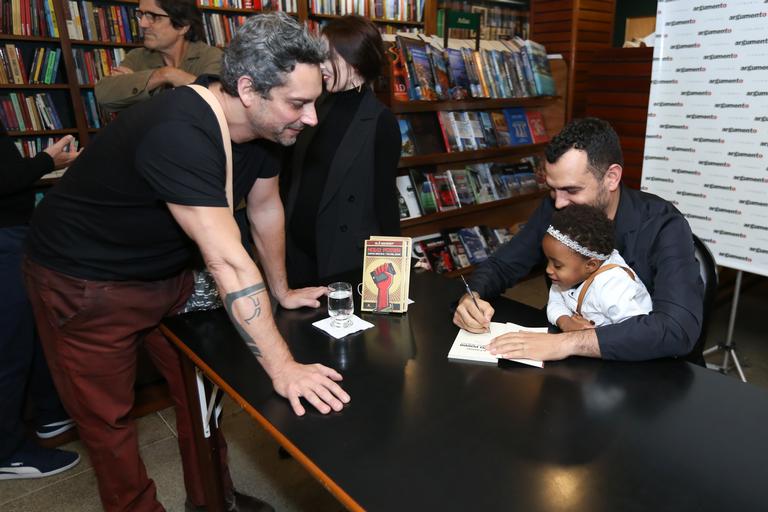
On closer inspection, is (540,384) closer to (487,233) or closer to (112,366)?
(112,366)

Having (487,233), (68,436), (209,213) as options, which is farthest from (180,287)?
(487,233)

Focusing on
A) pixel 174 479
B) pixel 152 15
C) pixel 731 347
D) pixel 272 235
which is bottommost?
pixel 174 479

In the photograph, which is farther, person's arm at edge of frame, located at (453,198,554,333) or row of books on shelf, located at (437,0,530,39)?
row of books on shelf, located at (437,0,530,39)

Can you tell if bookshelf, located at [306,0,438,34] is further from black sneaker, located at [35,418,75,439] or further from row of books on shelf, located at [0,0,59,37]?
black sneaker, located at [35,418,75,439]

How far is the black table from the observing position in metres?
0.89

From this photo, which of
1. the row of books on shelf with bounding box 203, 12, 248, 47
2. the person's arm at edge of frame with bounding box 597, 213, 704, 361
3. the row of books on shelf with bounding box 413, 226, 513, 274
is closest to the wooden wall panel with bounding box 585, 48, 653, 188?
the row of books on shelf with bounding box 413, 226, 513, 274

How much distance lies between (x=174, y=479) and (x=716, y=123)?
3043mm

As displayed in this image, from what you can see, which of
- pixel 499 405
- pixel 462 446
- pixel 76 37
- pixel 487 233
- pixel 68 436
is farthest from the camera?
pixel 487 233

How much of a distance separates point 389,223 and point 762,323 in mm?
2980

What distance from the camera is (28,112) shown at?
Answer: 3.51 m

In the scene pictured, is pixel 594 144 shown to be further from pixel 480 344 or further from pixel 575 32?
pixel 575 32

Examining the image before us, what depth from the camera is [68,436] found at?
2490mm

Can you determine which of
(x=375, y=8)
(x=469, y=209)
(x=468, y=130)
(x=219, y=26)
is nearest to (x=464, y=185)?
(x=469, y=209)

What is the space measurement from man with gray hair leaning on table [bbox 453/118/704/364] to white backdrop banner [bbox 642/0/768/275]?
144cm
